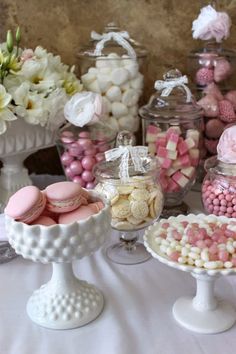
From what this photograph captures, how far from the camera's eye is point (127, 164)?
32.2 inches

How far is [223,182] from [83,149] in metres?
0.26

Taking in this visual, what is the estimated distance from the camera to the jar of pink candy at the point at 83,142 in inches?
37.9

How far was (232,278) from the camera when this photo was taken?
30.4 inches

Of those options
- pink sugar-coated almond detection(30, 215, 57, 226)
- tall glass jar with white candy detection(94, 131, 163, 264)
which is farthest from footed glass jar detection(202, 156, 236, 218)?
pink sugar-coated almond detection(30, 215, 57, 226)

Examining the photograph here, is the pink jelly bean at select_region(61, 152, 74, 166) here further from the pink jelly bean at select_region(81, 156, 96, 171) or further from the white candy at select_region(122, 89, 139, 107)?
the white candy at select_region(122, 89, 139, 107)

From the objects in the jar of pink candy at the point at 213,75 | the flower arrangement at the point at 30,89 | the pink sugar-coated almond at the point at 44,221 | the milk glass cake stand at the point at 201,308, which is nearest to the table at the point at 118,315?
the milk glass cake stand at the point at 201,308

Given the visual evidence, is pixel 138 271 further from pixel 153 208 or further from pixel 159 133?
pixel 159 133

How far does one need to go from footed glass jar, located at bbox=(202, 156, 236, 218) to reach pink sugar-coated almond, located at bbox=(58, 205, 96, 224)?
0.30 m

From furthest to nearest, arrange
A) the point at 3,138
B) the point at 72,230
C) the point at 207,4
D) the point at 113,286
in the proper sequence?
the point at 207,4, the point at 3,138, the point at 113,286, the point at 72,230

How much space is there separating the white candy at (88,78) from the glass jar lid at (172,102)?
0.44ft

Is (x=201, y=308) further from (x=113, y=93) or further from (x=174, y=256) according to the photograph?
(x=113, y=93)

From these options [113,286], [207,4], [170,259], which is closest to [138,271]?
[113,286]

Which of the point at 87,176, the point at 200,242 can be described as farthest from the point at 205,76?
the point at 200,242

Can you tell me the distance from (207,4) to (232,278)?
2.18 ft
